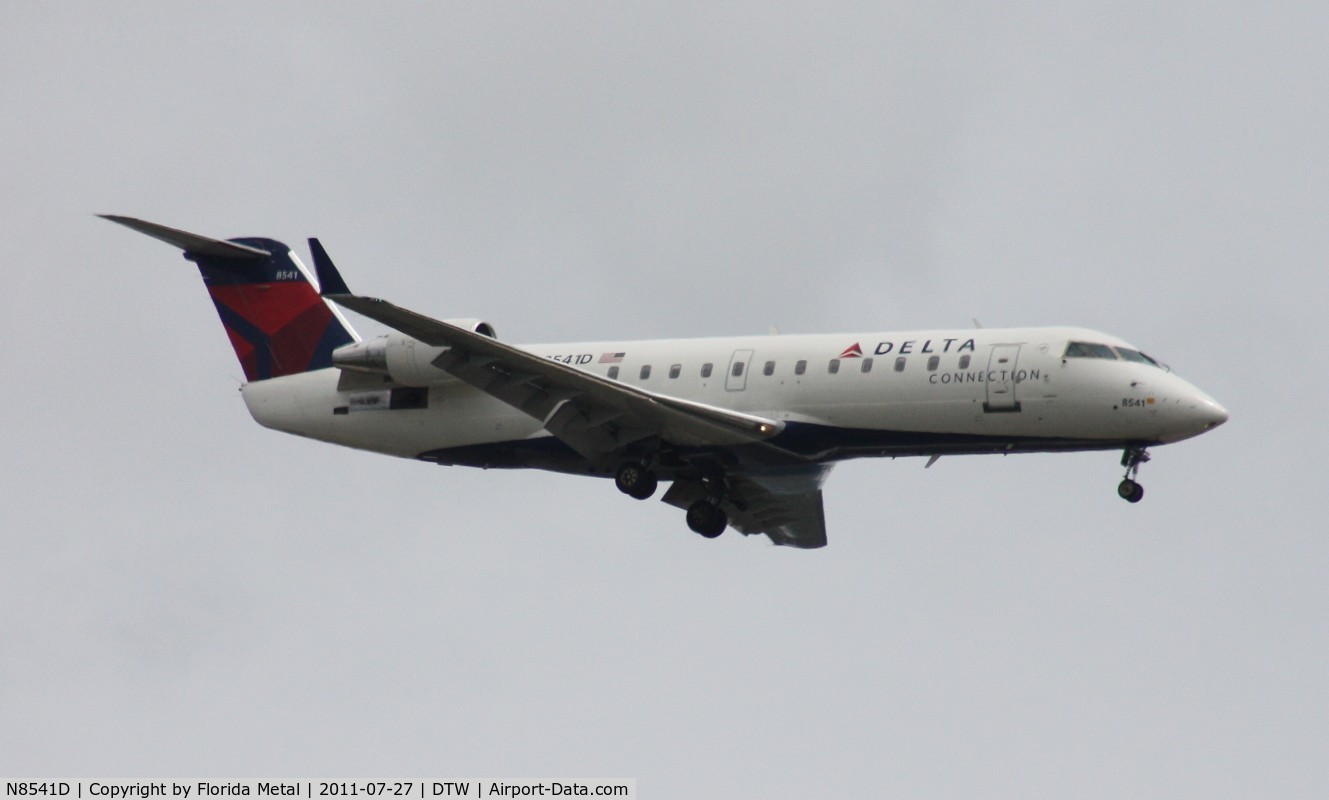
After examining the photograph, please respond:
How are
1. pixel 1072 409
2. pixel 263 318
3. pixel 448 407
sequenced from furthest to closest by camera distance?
pixel 263 318 < pixel 448 407 < pixel 1072 409

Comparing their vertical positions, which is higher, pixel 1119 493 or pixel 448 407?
pixel 448 407

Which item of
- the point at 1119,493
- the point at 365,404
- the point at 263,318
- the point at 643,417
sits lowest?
the point at 1119,493

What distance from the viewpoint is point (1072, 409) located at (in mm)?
31234

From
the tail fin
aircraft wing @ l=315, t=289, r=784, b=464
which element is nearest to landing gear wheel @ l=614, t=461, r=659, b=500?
aircraft wing @ l=315, t=289, r=784, b=464

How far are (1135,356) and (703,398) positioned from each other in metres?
7.14

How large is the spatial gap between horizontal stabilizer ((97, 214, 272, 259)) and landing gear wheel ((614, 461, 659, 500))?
913cm

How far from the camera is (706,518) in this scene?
35344mm

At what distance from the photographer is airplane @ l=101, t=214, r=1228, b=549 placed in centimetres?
3138

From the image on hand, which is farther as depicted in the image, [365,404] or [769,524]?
[769,524]

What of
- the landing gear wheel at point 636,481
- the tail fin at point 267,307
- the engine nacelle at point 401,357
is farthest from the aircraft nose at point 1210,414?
the tail fin at point 267,307

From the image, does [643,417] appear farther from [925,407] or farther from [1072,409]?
[1072,409]

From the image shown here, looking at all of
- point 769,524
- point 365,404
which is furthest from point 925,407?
point 365,404

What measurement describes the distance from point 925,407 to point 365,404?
10.3m

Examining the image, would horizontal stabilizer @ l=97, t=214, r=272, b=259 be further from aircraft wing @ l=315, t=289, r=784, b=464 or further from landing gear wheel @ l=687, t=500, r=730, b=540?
landing gear wheel @ l=687, t=500, r=730, b=540
